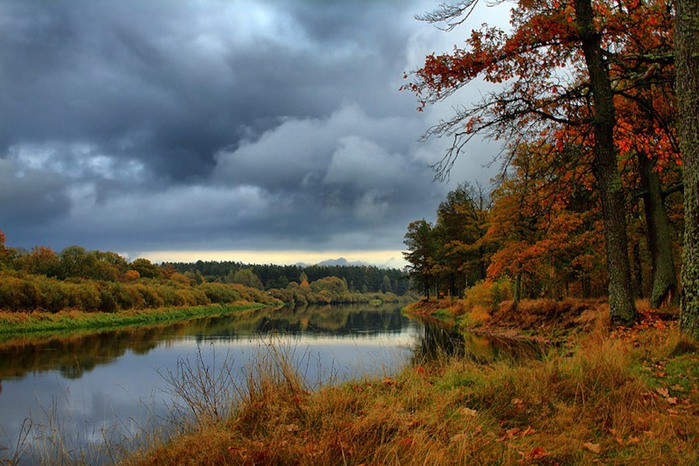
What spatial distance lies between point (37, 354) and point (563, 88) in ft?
79.0

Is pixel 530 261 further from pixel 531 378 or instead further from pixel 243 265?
pixel 243 265

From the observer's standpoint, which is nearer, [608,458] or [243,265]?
[608,458]

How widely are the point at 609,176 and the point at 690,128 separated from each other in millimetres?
2338

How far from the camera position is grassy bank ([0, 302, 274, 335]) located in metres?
31.9

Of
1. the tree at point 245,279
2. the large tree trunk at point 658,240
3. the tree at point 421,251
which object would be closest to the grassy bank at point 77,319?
the tree at point 421,251

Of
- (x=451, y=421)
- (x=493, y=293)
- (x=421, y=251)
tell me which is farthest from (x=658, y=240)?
(x=421, y=251)

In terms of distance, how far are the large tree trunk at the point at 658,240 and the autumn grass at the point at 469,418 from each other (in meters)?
5.68

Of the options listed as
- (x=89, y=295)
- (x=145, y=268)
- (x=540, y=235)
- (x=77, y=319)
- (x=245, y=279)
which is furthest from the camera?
(x=245, y=279)

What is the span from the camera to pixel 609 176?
28.8 ft

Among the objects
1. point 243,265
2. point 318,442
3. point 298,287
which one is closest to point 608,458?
point 318,442

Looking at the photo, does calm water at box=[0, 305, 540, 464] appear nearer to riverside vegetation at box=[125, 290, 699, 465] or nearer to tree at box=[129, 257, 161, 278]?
riverside vegetation at box=[125, 290, 699, 465]

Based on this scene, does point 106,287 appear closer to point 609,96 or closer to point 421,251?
point 421,251

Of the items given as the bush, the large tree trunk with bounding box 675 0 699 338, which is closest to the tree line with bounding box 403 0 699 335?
the large tree trunk with bounding box 675 0 699 338

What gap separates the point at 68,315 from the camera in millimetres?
37344
